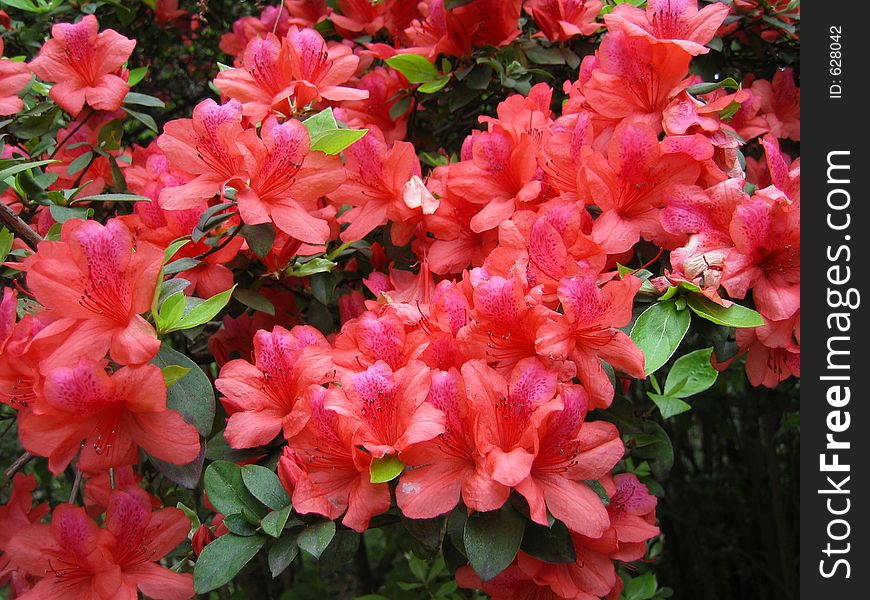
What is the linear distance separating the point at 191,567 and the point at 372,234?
2.32ft

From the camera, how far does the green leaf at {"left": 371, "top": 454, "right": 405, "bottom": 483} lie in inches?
38.3

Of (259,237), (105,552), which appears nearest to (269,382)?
(259,237)

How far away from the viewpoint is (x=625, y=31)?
50.5 inches

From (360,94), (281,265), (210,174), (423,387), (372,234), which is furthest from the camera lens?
(372,234)

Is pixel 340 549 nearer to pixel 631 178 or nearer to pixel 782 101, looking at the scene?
pixel 631 178

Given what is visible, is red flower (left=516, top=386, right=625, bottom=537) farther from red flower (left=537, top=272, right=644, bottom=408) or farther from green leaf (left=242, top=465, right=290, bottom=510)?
green leaf (left=242, top=465, right=290, bottom=510)

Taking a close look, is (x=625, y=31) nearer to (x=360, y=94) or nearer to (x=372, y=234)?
(x=360, y=94)

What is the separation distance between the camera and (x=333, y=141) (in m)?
1.25

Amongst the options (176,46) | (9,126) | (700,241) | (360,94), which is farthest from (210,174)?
(176,46)

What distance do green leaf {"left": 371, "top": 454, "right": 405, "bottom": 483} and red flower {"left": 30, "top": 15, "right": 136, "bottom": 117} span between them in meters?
1.00

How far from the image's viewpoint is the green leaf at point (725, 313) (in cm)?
105

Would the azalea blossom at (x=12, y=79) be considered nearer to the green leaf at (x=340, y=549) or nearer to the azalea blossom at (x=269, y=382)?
the azalea blossom at (x=269, y=382)

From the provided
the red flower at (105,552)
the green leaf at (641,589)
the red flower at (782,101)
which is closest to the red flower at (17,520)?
the red flower at (105,552)

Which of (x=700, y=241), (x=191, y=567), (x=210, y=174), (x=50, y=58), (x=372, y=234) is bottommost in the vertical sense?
(x=191, y=567)
